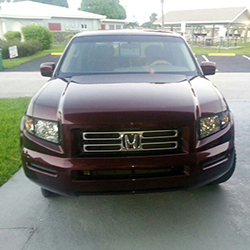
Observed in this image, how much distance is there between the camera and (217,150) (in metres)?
2.55

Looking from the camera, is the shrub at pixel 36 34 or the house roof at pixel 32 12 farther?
the house roof at pixel 32 12

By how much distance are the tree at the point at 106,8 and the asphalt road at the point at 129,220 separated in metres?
62.6

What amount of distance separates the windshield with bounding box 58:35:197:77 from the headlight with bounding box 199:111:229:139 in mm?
1054

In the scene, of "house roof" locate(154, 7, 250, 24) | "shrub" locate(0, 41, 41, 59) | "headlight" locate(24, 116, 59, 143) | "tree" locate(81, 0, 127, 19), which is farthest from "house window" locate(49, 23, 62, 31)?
"headlight" locate(24, 116, 59, 143)

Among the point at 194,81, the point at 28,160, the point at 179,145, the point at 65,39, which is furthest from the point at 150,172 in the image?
the point at 65,39

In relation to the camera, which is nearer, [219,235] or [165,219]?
[219,235]

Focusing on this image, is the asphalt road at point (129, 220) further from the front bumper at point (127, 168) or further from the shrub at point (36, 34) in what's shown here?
the shrub at point (36, 34)

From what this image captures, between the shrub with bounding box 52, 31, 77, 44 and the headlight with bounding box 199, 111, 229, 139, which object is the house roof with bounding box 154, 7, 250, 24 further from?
the headlight with bounding box 199, 111, 229, 139

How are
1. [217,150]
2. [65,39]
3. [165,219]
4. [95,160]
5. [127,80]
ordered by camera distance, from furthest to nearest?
[65,39]
[127,80]
[165,219]
[217,150]
[95,160]

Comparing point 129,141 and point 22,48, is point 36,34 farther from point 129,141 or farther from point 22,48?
point 129,141

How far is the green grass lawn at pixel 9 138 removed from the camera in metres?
3.84

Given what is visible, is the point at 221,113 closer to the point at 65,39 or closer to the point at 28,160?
the point at 28,160

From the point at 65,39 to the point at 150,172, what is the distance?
103 ft

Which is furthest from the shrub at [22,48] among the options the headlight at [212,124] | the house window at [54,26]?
the headlight at [212,124]
